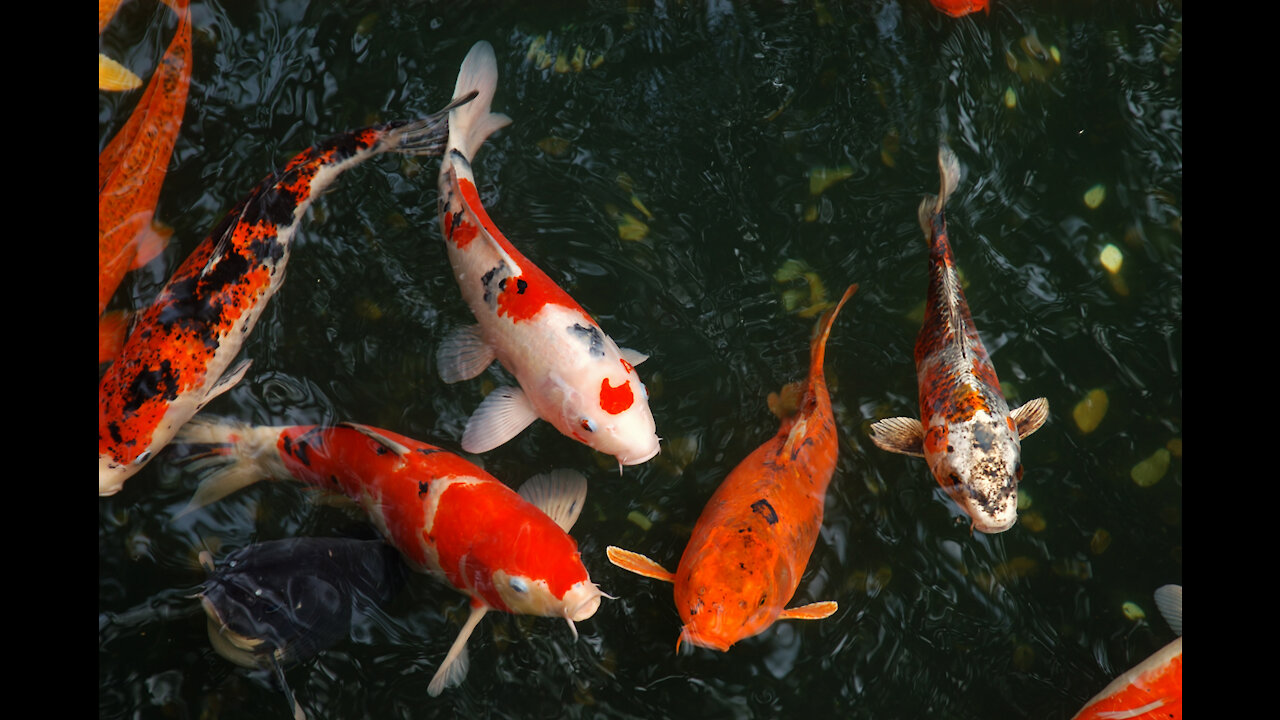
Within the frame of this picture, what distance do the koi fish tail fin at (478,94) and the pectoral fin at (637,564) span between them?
2075 mm

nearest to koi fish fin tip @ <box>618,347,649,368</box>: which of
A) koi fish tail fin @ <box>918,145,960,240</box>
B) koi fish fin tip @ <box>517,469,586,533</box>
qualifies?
koi fish fin tip @ <box>517,469,586,533</box>

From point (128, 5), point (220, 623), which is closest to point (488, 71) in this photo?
point (128, 5)

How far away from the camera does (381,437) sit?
3.62 m

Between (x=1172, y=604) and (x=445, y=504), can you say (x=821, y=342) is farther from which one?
(x=1172, y=604)

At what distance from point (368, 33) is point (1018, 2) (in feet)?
12.0

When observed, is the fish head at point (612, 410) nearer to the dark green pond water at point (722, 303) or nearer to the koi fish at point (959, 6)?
the dark green pond water at point (722, 303)

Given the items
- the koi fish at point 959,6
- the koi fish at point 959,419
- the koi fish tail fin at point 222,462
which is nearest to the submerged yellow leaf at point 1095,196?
the koi fish at point 959,419

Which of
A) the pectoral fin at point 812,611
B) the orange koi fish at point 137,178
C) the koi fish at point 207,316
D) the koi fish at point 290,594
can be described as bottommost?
the pectoral fin at point 812,611

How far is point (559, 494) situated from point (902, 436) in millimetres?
1606

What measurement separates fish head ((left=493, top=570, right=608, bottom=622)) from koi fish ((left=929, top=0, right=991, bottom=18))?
3.64m

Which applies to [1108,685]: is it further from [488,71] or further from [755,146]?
[488,71]

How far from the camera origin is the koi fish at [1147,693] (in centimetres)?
350

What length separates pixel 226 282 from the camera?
387cm

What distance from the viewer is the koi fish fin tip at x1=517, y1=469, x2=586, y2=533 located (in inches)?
152
